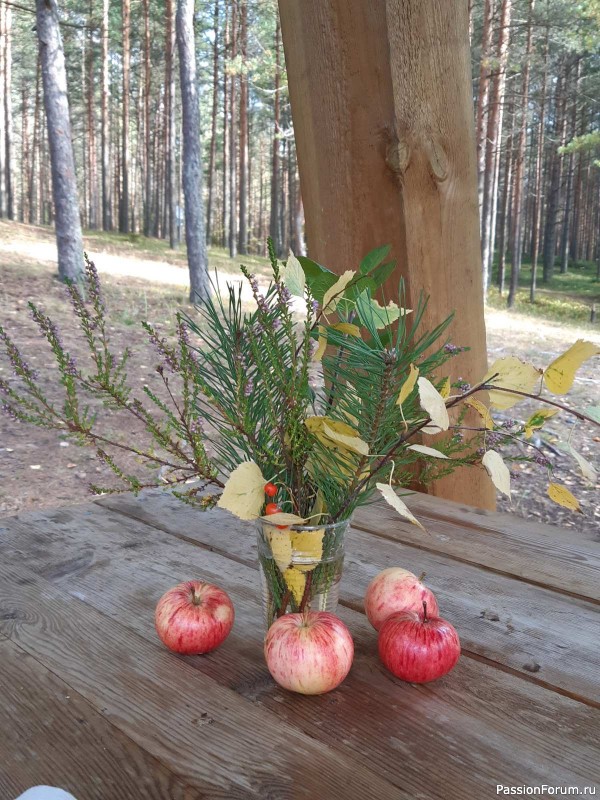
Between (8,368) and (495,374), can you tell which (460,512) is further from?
(8,368)

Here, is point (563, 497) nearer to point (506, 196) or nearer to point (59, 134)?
point (59, 134)

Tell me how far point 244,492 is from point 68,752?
34 centimetres

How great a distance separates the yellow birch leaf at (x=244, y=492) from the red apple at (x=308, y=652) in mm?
158

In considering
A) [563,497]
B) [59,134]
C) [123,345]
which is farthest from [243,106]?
[563,497]

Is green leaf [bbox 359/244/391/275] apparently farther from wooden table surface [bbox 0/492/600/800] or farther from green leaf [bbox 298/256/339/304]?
wooden table surface [bbox 0/492/600/800]

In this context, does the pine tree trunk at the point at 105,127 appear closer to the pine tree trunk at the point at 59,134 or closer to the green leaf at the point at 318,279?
the pine tree trunk at the point at 59,134

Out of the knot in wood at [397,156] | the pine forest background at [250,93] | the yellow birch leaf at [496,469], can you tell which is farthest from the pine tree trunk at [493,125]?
the yellow birch leaf at [496,469]

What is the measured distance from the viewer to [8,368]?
19.0 ft

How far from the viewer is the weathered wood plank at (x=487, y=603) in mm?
945

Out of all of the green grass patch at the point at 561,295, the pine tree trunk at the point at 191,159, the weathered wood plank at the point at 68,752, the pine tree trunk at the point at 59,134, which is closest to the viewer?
the weathered wood plank at the point at 68,752

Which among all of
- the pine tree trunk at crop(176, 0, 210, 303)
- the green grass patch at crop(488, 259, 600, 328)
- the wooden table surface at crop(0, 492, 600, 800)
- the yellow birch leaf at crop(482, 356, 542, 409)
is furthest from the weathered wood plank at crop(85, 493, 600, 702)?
the green grass patch at crop(488, 259, 600, 328)

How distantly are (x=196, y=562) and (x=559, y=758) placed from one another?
0.69 m

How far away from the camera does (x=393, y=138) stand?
5.41 feet

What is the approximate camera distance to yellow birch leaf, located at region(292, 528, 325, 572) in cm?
77
